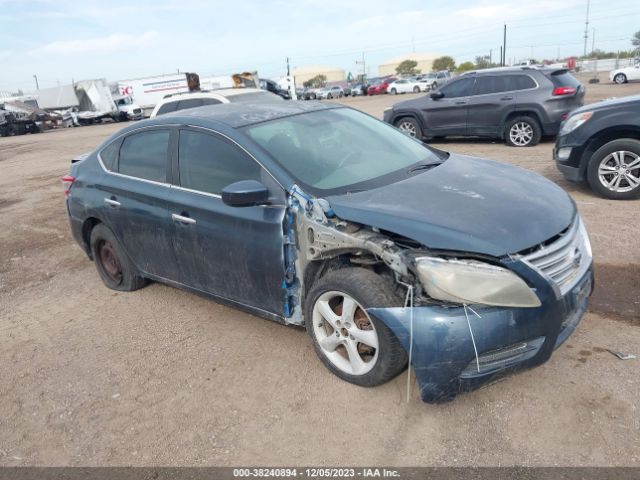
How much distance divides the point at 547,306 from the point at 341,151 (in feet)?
5.97

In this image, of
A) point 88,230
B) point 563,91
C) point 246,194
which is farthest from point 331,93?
point 246,194

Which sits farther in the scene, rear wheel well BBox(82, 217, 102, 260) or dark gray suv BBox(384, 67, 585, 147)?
dark gray suv BBox(384, 67, 585, 147)

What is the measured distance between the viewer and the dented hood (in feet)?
8.92

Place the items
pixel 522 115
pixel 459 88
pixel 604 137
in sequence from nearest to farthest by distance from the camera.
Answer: pixel 604 137 → pixel 522 115 → pixel 459 88

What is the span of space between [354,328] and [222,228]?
120 cm

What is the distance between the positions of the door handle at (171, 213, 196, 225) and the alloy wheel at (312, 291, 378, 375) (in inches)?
47.5

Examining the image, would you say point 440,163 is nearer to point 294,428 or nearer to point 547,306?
point 547,306

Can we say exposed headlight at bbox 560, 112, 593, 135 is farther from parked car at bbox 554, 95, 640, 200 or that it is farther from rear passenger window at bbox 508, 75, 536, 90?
rear passenger window at bbox 508, 75, 536, 90

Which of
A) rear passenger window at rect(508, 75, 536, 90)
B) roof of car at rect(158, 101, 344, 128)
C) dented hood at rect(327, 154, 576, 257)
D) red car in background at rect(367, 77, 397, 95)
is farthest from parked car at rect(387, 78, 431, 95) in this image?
dented hood at rect(327, 154, 576, 257)

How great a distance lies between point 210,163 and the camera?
3.82 m

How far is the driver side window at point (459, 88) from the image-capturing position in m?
11.2

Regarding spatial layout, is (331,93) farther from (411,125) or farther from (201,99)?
(201,99)

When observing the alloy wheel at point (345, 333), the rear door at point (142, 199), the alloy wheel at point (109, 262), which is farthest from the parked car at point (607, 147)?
the alloy wheel at point (109, 262)

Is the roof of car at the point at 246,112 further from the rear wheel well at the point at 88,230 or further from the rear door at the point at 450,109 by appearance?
the rear door at the point at 450,109
